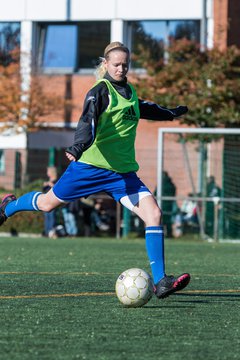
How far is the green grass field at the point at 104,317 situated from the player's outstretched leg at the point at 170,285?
99mm

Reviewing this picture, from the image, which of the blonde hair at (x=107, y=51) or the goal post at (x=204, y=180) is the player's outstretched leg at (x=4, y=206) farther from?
the goal post at (x=204, y=180)

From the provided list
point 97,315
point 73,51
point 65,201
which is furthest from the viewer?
point 73,51

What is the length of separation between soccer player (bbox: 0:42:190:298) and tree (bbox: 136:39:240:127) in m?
16.2

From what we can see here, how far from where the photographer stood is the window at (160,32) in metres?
30.5

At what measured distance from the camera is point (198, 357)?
19.6ft

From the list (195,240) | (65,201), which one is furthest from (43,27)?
(65,201)

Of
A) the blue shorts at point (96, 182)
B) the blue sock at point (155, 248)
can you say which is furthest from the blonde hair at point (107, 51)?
the blue sock at point (155, 248)

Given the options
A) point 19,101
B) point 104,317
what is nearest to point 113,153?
point 104,317

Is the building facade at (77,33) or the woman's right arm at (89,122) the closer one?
the woman's right arm at (89,122)

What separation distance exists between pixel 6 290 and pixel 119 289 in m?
1.52

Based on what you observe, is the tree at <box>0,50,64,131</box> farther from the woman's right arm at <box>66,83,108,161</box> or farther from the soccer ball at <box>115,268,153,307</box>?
the soccer ball at <box>115,268,153,307</box>

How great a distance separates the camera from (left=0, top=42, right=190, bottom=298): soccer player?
8883 mm

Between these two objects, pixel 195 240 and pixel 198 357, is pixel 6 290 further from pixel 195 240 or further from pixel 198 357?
pixel 195 240

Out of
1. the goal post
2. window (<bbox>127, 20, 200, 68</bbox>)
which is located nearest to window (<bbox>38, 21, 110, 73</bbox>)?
window (<bbox>127, 20, 200, 68</bbox>)
